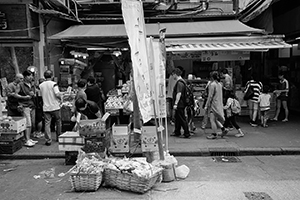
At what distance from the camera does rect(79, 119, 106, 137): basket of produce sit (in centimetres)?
643

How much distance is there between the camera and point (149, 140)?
6.16 m

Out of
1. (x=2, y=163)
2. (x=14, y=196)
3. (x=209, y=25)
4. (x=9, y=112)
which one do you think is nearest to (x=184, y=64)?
(x=209, y=25)

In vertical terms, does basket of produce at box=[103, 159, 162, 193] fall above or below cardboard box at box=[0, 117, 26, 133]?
below

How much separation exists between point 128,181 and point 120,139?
1869 millimetres

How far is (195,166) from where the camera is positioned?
688 centimetres

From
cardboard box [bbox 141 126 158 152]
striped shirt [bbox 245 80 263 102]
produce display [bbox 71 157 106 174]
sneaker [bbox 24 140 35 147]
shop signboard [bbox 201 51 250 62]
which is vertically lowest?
sneaker [bbox 24 140 35 147]

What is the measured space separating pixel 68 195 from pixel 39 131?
16.5 ft

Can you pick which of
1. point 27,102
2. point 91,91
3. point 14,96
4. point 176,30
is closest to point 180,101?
point 91,91

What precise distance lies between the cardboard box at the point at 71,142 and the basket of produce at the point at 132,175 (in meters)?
1.55

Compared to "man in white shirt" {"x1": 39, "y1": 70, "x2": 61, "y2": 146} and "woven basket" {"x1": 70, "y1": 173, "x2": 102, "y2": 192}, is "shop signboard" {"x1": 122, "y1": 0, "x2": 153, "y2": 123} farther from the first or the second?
"man in white shirt" {"x1": 39, "y1": 70, "x2": 61, "y2": 146}

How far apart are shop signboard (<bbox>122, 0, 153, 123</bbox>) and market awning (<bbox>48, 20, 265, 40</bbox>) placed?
4.92 meters

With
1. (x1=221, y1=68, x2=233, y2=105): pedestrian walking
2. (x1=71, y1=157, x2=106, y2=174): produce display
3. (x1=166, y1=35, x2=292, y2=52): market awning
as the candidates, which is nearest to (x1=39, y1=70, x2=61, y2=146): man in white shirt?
(x1=71, y1=157, x2=106, y2=174): produce display

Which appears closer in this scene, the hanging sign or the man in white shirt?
the hanging sign

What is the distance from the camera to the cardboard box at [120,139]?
276 inches
